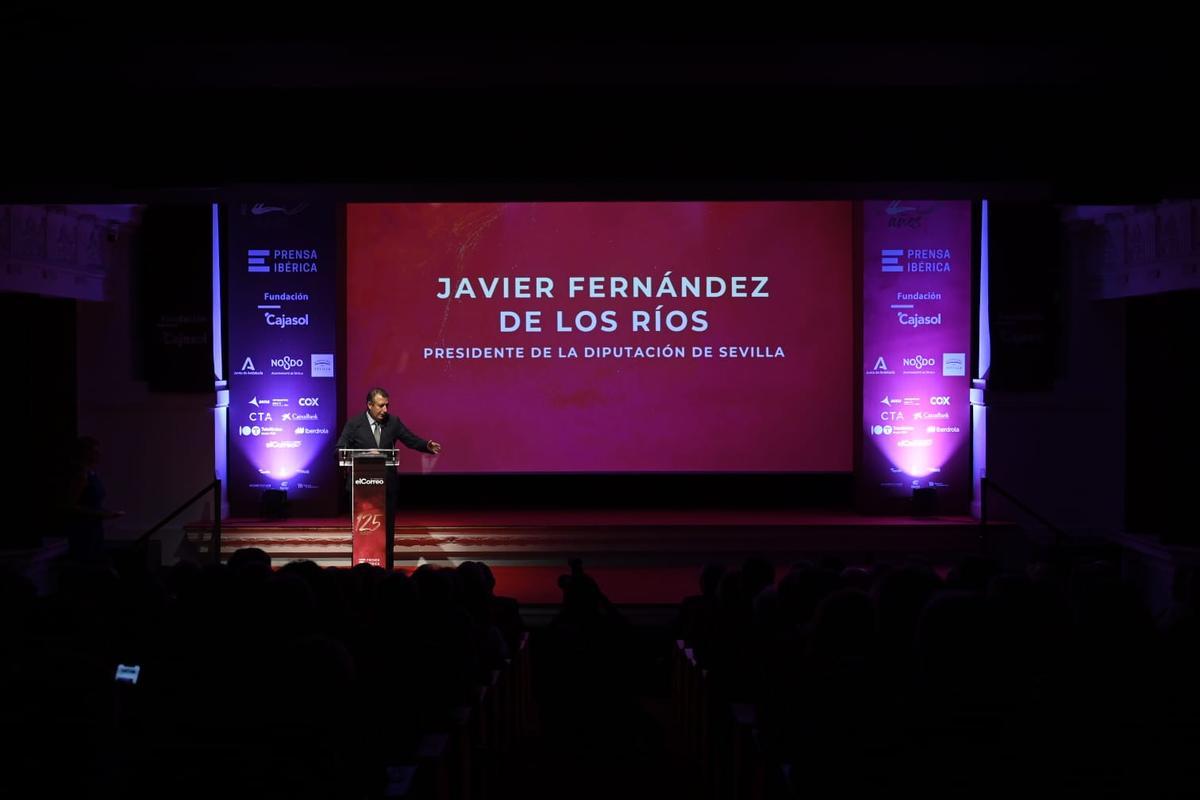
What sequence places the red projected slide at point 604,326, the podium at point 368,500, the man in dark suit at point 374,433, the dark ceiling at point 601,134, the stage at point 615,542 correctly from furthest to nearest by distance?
the red projected slide at point 604,326 → the stage at point 615,542 → the man in dark suit at point 374,433 → the podium at point 368,500 → the dark ceiling at point 601,134

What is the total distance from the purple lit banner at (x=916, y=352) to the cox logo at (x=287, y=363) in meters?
5.27

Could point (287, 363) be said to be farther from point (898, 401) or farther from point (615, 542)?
point (898, 401)

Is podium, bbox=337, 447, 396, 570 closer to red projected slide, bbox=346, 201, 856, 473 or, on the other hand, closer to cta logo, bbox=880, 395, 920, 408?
red projected slide, bbox=346, 201, 856, 473

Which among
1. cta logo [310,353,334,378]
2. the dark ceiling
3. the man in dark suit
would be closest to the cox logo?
cta logo [310,353,334,378]

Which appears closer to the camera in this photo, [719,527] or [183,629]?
[183,629]

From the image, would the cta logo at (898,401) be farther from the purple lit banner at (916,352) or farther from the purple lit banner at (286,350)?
the purple lit banner at (286,350)

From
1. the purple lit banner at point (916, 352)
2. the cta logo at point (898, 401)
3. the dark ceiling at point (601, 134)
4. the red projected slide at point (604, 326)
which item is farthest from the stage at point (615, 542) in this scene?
the dark ceiling at point (601, 134)

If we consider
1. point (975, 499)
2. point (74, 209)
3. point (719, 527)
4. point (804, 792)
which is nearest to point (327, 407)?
point (74, 209)

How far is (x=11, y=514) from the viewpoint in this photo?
350 inches

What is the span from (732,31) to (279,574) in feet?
8.81

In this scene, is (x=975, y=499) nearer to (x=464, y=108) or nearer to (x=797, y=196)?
(x=797, y=196)

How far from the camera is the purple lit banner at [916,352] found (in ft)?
33.3

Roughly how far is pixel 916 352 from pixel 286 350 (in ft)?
19.3

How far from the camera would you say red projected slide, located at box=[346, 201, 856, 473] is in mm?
10414
